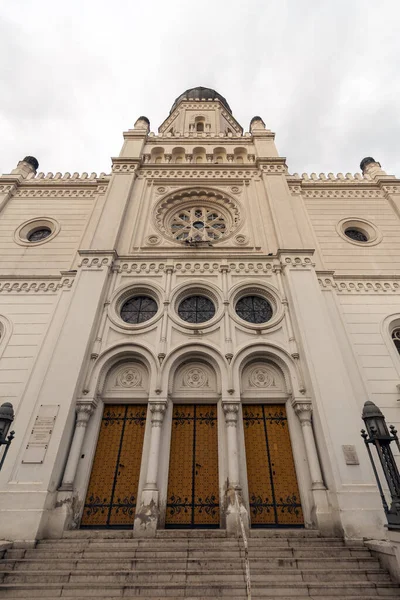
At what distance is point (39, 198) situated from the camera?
1555 cm

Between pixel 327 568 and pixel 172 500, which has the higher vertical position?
pixel 172 500

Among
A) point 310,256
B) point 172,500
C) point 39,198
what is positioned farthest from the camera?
point 39,198

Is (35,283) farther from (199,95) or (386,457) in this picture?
(199,95)

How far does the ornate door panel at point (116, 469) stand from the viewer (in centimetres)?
770

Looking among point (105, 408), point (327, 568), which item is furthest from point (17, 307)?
point (327, 568)

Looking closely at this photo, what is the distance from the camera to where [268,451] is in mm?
8625

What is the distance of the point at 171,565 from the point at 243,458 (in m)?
3.27

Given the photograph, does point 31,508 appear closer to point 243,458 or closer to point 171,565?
point 171,565

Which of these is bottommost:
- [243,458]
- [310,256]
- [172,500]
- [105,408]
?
[172,500]

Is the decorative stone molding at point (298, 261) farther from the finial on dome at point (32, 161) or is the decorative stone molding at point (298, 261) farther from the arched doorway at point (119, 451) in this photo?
the finial on dome at point (32, 161)

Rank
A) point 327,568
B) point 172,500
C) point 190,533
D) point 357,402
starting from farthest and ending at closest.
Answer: point 357,402 < point 172,500 < point 190,533 < point 327,568

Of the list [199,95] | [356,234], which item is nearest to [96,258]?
[356,234]

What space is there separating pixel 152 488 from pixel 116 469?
1.25 meters

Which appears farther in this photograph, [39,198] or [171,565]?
[39,198]
